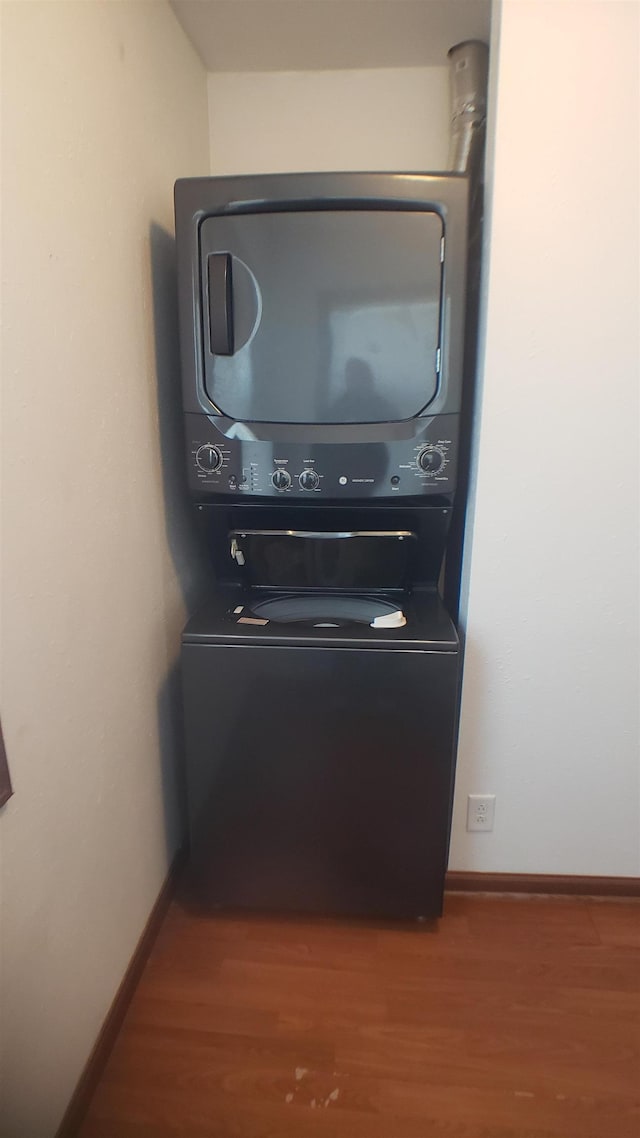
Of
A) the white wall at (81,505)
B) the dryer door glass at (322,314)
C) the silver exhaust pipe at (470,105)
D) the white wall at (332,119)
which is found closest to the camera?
the white wall at (81,505)

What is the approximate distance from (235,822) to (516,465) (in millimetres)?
986

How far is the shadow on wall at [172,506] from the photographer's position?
Answer: 139cm

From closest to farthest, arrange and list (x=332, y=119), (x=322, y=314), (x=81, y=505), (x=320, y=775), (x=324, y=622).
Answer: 1. (x=81, y=505)
2. (x=322, y=314)
3. (x=320, y=775)
4. (x=324, y=622)
5. (x=332, y=119)

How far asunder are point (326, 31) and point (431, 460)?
105 cm

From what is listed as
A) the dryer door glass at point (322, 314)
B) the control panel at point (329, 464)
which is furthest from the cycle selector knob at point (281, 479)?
the dryer door glass at point (322, 314)

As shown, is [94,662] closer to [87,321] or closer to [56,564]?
[56,564]

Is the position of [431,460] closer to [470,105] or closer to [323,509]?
[323,509]

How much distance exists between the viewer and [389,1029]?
125cm

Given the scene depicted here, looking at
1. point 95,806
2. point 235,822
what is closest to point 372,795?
point 235,822

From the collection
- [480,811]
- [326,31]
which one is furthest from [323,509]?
[326,31]

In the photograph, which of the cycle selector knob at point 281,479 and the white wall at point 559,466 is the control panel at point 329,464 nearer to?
the cycle selector knob at point 281,479

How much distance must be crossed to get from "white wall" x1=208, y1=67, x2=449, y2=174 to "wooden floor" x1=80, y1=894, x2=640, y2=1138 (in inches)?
75.9

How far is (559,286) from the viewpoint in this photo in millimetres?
1231

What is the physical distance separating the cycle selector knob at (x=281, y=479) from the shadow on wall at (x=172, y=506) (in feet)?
0.90
